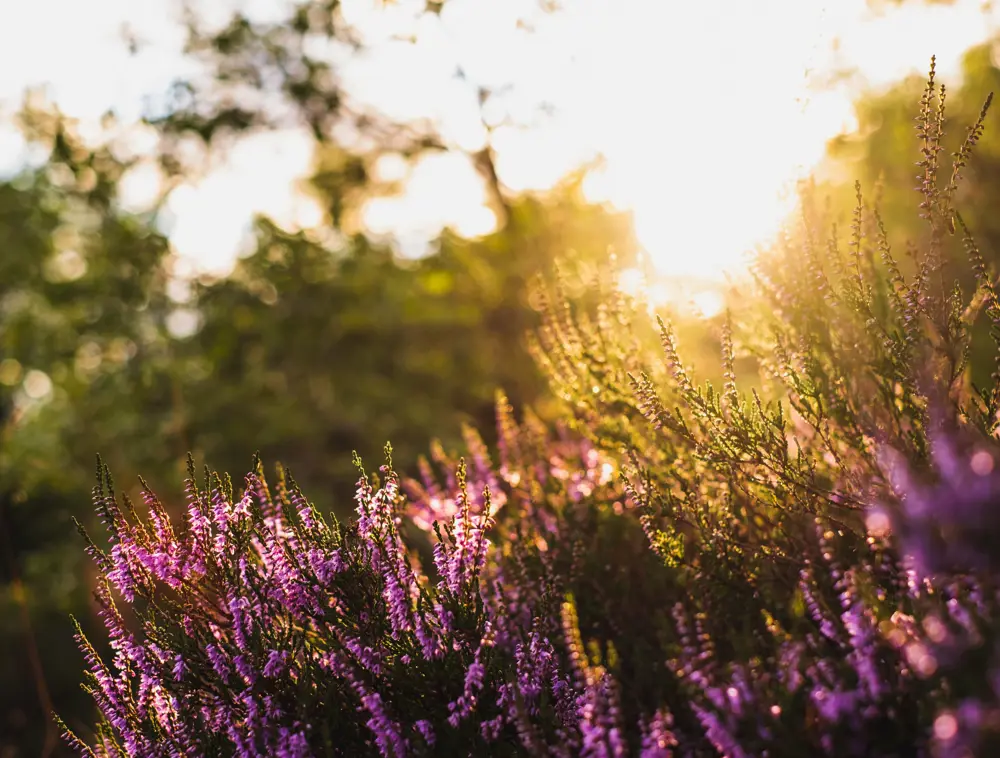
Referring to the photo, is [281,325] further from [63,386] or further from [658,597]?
[658,597]

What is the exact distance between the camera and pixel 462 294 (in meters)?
12.7

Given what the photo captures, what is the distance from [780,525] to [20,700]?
437 inches

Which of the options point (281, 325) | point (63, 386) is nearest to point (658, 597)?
point (281, 325)

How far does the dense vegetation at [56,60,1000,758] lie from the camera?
2607 mm

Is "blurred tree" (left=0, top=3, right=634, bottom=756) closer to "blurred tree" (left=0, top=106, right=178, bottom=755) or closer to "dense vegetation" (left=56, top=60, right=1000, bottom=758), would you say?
"blurred tree" (left=0, top=106, right=178, bottom=755)

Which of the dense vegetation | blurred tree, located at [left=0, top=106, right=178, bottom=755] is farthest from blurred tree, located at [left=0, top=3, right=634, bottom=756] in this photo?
the dense vegetation

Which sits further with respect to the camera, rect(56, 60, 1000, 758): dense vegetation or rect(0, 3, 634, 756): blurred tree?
rect(0, 3, 634, 756): blurred tree

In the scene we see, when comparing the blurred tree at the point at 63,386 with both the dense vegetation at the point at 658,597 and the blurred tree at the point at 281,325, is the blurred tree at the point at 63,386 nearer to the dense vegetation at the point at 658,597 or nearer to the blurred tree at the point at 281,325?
the blurred tree at the point at 281,325

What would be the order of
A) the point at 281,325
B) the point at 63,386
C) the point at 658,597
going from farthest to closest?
the point at 63,386 < the point at 281,325 < the point at 658,597

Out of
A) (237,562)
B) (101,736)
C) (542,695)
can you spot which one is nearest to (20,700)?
(101,736)

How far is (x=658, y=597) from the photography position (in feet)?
14.1

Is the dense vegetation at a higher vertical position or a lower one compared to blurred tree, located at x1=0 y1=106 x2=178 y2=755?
lower

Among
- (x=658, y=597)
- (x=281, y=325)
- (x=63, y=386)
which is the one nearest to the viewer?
(x=658, y=597)

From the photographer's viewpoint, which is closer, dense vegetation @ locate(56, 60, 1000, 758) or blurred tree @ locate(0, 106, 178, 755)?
dense vegetation @ locate(56, 60, 1000, 758)
